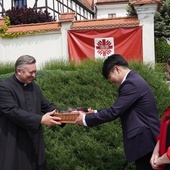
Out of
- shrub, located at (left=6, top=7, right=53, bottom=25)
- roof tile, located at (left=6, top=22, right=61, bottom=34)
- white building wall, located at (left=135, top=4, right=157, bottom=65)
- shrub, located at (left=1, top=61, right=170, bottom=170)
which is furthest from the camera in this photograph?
shrub, located at (left=6, top=7, right=53, bottom=25)

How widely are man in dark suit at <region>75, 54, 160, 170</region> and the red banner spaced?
694cm

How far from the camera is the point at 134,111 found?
324 centimetres

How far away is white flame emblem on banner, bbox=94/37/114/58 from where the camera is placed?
1051 cm

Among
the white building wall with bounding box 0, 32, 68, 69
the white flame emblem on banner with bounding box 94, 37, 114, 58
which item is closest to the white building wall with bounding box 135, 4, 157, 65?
the white flame emblem on banner with bounding box 94, 37, 114, 58

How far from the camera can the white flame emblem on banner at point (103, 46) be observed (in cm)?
1051

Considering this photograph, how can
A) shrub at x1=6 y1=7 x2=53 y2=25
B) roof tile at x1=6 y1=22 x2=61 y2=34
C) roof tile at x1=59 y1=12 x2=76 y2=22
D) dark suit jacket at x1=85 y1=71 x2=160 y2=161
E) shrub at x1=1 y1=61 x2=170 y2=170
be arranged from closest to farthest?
1. dark suit jacket at x1=85 y1=71 x2=160 y2=161
2. shrub at x1=1 y1=61 x2=170 y2=170
3. roof tile at x1=59 y1=12 x2=76 y2=22
4. roof tile at x1=6 y1=22 x2=61 y2=34
5. shrub at x1=6 y1=7 x2=53 y2=25

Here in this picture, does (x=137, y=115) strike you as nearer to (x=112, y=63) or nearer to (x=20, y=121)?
(x=112, y=63)

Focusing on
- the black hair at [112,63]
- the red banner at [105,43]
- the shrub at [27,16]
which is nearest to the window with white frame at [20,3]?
the shrub at [27,16]

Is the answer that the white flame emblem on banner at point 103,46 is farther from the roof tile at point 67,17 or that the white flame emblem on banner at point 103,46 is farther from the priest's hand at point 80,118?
the priest's hand at point 80,118

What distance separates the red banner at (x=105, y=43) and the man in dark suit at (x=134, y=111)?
6.94 m

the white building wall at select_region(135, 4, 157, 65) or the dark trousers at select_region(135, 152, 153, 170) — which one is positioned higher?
the white building wall at select_region(135, 4, 157, 65)

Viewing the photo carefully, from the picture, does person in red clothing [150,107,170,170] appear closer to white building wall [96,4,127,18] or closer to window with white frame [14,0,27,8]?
window with white frame [14,0,27,8]

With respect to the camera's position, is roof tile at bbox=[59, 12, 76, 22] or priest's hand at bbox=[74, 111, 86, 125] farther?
roof tile at bbox=[59, 12, 76, 22]

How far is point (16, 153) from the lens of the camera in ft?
11.9
